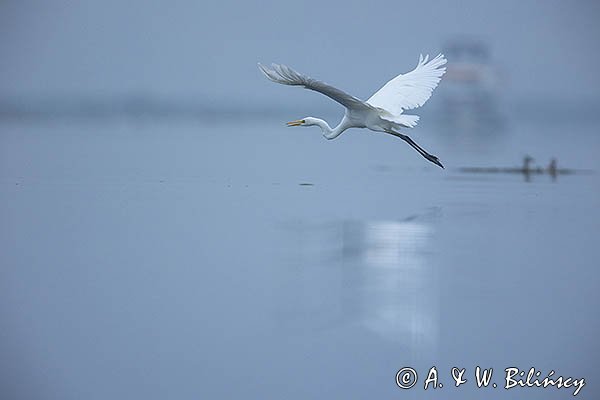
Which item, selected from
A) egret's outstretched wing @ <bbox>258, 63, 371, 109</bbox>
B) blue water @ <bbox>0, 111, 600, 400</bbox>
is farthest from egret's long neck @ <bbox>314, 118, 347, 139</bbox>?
egret's outstretched wing @ <bbox>258, 63, 371, 109</bbox>

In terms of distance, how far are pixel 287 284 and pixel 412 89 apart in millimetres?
3889

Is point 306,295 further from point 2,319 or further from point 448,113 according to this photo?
point 448,113

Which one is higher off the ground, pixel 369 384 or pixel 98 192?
pixel 98 192

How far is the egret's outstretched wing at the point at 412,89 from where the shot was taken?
9609mm

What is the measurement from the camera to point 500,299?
240 inches

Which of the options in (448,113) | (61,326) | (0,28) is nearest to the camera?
(61,326)

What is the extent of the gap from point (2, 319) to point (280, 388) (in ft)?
5.19

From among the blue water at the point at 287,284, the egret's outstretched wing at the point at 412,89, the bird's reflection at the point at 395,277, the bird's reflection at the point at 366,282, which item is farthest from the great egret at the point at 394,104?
the bird's reflection at the point at 366,282

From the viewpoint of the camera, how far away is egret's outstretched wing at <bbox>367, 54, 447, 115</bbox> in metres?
9.61

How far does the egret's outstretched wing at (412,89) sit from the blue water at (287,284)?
0.84m

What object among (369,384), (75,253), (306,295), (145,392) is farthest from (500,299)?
(75,253)

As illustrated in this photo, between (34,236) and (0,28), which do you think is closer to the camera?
(34,236)

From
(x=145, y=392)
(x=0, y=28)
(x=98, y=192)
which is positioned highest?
(x=0, y=28)

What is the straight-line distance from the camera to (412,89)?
9742 millimetres
